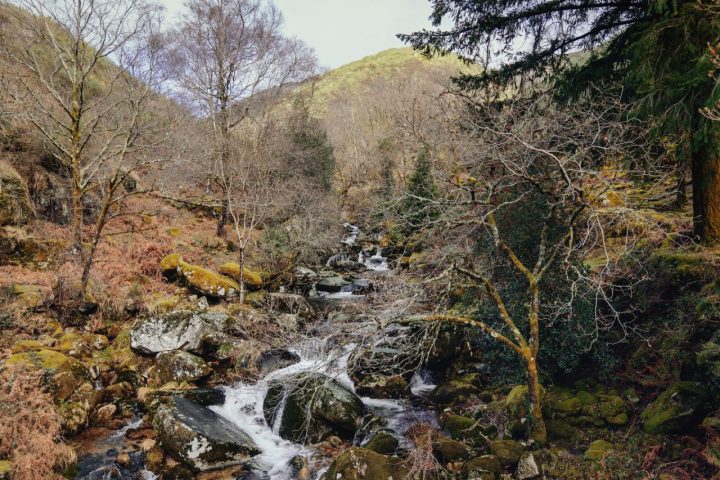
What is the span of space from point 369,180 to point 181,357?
27484mm

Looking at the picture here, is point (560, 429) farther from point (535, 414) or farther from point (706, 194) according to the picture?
point (706, 194)

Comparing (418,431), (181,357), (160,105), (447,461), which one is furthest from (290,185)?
(447,461)

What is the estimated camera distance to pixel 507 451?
611cm

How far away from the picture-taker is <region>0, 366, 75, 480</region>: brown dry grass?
6.16 meters

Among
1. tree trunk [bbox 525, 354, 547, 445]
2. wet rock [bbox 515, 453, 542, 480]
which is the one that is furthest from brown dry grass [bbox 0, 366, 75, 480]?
tree trunk [bbox 525, 354, 547, 445]

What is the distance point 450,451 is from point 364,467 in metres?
1.59

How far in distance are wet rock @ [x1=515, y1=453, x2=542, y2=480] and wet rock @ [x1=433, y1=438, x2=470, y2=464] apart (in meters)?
0.87

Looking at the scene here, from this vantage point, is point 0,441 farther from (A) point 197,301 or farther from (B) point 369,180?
(B) point 369,180

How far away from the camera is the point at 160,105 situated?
59.3ft

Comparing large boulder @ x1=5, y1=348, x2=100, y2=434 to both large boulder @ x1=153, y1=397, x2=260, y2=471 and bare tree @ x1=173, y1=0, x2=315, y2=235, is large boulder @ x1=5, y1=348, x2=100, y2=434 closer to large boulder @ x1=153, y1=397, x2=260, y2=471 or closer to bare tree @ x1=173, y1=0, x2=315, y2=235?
large boulder @ x1=153, y1=397, x2=260, y2=471

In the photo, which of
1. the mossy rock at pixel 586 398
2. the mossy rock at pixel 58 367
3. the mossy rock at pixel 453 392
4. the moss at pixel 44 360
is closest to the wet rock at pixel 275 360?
the mossy rock at pixel 58 367

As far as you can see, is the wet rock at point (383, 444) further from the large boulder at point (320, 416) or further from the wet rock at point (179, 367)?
the wet rock at point (179, 367)

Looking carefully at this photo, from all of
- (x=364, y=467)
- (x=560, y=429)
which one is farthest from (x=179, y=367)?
(x=560, y=429)

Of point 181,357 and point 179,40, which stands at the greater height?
point 179,40
